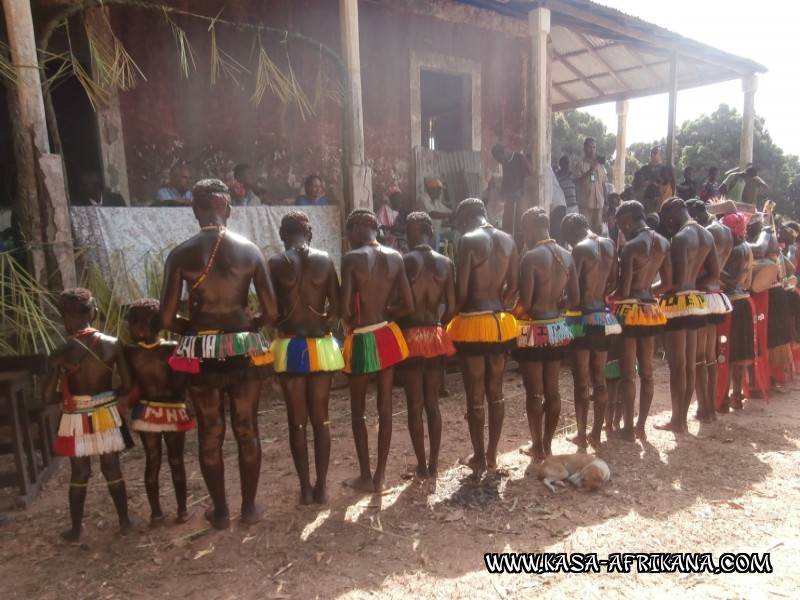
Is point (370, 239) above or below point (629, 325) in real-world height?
above

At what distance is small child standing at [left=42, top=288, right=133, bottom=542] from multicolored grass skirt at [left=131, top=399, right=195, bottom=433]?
0.11 metres

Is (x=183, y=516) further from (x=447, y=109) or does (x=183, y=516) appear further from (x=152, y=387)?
(x=447, y=109)

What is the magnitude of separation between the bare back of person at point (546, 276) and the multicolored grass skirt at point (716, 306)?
5.57ft

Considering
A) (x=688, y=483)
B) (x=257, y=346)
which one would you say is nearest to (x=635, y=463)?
(x=688, y=483)

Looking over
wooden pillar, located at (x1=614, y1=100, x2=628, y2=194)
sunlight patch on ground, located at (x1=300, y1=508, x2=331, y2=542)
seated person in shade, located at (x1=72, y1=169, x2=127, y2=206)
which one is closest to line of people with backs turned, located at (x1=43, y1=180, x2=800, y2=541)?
sunlight patch on ground, located at (x1=300, y1=508, x2=331, y2=542)

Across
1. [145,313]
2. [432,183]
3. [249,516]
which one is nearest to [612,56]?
[432,183]

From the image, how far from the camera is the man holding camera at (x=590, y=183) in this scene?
919cm

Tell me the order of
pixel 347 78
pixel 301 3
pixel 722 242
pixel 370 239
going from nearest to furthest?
pixel 370 239 < pixel 722 242 < pixel 347 78 < pixel 301 3

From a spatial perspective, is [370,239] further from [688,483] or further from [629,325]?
[688,483]

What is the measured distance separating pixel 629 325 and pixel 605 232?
4522 millimetres

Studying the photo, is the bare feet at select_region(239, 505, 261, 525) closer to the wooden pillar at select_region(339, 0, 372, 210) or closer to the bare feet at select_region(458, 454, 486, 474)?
the bare feet at select_region(458, 454, 486, 474)

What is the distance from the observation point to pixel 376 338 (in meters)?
3.66

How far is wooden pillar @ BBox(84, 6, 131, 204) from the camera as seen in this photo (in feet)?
22.4

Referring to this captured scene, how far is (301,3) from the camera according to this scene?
27.0ft
